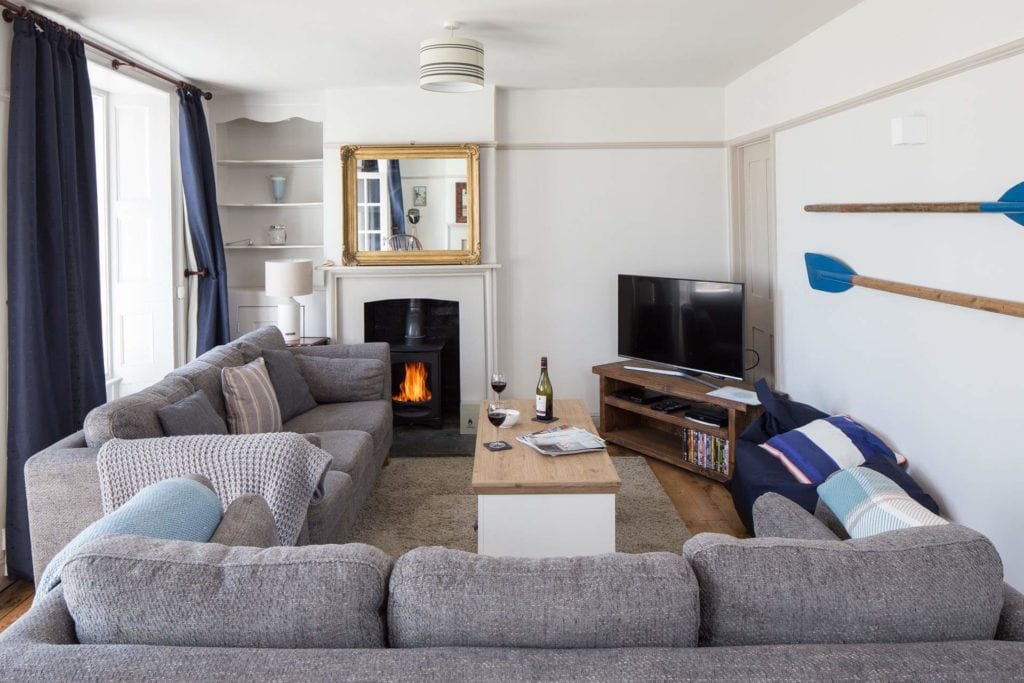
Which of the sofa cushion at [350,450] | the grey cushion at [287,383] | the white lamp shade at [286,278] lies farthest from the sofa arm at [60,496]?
the white lamp shade at [286,278]

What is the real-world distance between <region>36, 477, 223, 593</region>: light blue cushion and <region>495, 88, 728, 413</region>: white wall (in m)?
4.33

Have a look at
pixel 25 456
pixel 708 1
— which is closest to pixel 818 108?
pixel 708 1

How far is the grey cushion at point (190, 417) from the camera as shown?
303cm

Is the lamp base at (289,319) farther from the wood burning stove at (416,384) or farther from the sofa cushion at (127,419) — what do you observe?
the sofa cushion at (127,419)

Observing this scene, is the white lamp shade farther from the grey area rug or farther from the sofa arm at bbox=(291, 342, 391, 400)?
the grey area rug

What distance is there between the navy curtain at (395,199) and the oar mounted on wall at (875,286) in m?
2.69

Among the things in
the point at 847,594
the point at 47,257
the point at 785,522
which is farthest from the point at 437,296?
the point at 847,594

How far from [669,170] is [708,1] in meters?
2.23

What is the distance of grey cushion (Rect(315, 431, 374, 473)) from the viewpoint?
3.59 meters

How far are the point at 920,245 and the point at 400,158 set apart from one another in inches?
136

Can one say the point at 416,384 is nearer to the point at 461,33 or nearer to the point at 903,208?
the point at 461,33

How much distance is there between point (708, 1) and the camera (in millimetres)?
3691

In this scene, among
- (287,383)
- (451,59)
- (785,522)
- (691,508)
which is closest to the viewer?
(785,522)

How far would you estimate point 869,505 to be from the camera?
1.96 m
